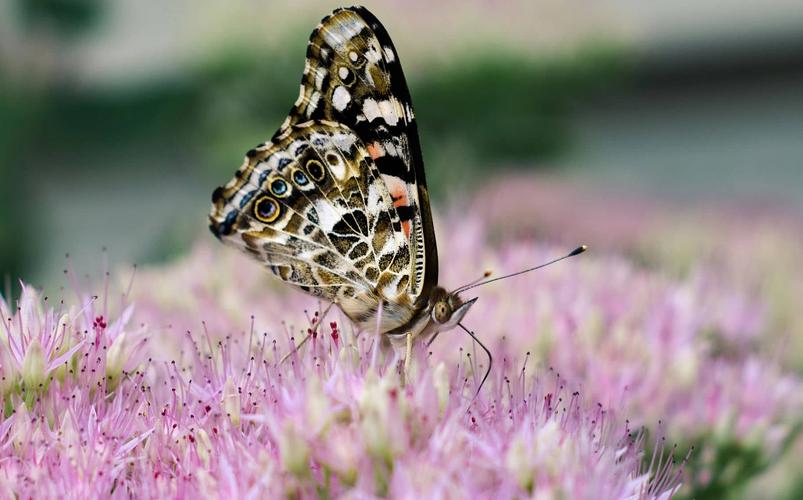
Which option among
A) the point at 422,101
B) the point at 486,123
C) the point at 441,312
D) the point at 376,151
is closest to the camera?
the point at 441,312

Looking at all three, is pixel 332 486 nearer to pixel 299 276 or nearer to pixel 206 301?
pixel 299 276

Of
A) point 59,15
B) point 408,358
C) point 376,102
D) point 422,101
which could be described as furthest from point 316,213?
point 59,15

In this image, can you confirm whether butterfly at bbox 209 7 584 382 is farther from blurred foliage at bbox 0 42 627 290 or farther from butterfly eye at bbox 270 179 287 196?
blurred foliage at bbox 0 42 627 290

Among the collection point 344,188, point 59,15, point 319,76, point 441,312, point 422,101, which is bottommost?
point 441,312

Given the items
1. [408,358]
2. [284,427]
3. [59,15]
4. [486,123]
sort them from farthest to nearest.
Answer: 1. [59,15]
2. [486,123]
3. [408,358]
4. [284,427]

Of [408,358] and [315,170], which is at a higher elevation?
[315,170]

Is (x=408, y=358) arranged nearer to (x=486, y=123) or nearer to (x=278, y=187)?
(x=278, y=187)

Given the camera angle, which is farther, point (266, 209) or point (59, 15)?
point (59, 15)
